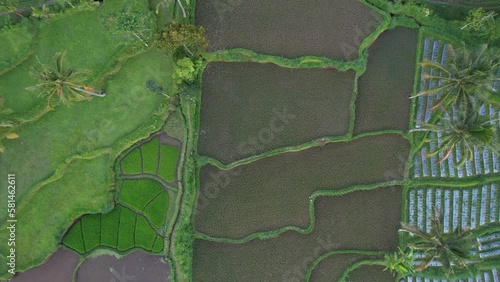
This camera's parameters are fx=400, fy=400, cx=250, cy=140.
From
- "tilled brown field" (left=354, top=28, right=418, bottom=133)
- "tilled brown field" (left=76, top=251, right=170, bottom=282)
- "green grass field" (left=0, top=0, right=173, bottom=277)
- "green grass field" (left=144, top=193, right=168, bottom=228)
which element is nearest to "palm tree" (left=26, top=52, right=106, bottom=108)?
"green grass field" (left=0, top=0, right=173, bottom=277)

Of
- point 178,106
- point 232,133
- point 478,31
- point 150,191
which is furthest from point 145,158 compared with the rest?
point 478,31

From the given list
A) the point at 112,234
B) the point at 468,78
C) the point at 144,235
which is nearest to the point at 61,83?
the point at 112,234

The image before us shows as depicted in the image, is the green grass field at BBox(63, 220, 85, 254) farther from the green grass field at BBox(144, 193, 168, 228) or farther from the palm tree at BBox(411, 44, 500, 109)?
the palm tree at BBox(411, 44, 500, 109)

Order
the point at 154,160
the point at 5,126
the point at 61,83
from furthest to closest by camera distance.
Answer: the point at 154,160, the point at 5,126, the point at 61,83

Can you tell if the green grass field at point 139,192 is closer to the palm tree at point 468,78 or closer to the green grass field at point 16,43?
the green grass field at point 16,43

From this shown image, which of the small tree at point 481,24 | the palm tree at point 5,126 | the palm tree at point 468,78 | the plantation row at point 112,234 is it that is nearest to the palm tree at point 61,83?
the palm tree at point 5,126

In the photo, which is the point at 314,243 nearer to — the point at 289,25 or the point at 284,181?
the point at 284,181
